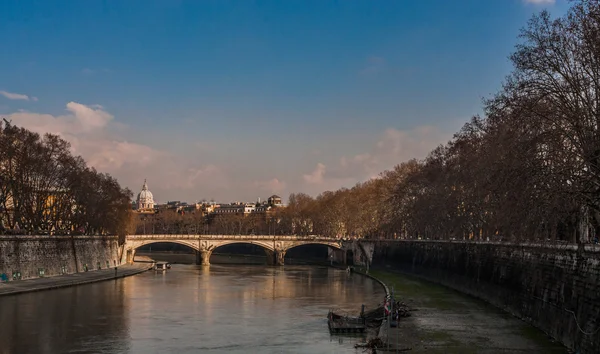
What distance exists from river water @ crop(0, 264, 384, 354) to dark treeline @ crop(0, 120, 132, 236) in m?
13.7

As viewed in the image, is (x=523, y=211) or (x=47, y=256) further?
(x=47, y=256)

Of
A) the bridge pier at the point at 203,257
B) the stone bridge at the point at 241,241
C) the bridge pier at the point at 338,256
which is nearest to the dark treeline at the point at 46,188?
the stone bridge at the point at 241,241

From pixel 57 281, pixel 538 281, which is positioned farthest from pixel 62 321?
pixel 538 281

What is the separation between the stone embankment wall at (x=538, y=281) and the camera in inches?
1275

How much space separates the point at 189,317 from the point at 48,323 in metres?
9.80

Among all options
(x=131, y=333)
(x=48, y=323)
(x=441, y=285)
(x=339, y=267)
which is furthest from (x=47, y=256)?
(x=339, y=267)

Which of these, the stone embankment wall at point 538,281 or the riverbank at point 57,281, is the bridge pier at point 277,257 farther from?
the stone embankment wall at point 538,281

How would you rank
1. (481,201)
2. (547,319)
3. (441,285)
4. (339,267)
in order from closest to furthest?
(547,319), (481,201), (441,285), (339,267)

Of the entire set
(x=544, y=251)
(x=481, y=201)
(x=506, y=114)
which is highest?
(x=506, y=114)

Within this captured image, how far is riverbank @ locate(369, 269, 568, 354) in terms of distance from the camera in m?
34.8

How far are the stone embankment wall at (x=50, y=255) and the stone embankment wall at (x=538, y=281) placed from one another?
142 feet

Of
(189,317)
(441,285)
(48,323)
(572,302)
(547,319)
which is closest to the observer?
(572,302)

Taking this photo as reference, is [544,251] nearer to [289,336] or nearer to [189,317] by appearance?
[289,336]

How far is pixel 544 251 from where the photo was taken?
4106 cm
